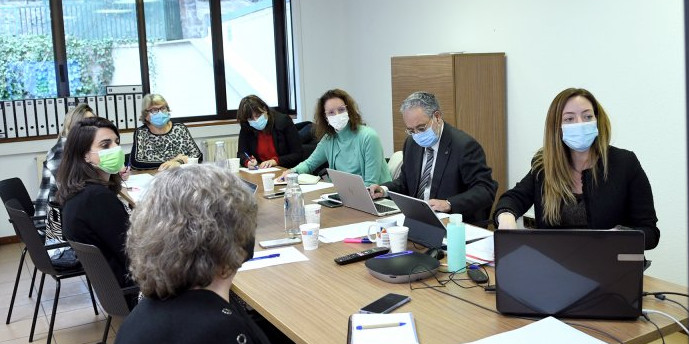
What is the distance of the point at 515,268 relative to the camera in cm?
181

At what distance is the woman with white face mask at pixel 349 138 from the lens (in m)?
4.04

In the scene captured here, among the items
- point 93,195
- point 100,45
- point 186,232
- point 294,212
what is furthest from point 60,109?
point 186,232

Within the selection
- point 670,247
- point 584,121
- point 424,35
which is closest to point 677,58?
point 670,247

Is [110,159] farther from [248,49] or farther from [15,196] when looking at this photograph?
[248,49]

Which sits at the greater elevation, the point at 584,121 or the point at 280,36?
the point at 280,36

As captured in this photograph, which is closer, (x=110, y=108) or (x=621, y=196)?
(x=621, y=196)

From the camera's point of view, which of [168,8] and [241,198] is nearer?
[241,198]

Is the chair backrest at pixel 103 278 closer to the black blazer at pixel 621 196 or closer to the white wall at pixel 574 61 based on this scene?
the black blazer at pixel 621 196

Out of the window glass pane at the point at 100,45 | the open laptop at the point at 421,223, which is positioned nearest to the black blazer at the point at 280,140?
the window glass pane at the point at 100,45

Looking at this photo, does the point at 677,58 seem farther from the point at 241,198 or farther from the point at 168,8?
the point at 168,8

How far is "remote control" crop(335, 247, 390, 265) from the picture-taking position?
2387 millimetres

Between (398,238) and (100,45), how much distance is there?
15.3 ft

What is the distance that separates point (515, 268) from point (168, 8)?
538 cm

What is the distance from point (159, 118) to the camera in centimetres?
498
